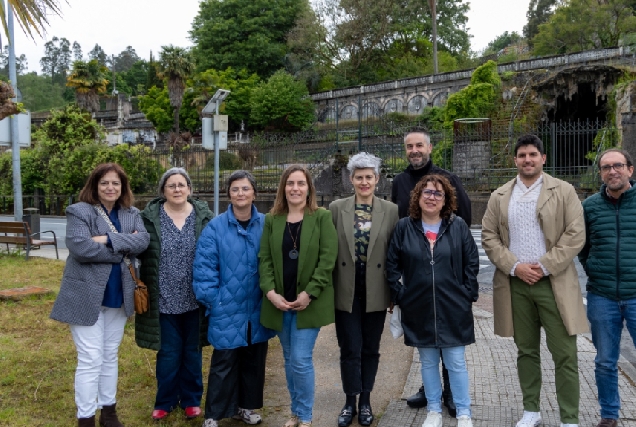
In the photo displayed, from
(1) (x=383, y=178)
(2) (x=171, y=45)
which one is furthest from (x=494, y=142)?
(2) (x=171, y=45)

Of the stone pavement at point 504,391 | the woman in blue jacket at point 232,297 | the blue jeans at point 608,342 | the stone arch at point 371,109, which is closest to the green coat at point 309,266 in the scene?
the woman in blue jacket at point 232,297

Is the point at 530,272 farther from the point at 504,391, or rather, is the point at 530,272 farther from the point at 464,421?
the point at 504,391

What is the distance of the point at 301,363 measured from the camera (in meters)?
4.10

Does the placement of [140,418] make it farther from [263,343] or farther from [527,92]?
[527,92]

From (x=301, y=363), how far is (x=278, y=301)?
468mm

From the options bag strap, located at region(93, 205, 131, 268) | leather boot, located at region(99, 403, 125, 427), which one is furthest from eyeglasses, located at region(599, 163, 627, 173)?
leather boot, located at region(99, 403, 125, 427)

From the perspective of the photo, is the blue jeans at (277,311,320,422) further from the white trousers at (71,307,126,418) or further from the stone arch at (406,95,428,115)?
the stone arch at (406,95,428,115)

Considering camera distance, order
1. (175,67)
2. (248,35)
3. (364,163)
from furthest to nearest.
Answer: (248,35) → (175,67) → (364,163)

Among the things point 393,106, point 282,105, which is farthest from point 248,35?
point 393,106

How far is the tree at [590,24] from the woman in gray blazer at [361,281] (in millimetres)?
38261

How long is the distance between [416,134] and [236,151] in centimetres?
2202

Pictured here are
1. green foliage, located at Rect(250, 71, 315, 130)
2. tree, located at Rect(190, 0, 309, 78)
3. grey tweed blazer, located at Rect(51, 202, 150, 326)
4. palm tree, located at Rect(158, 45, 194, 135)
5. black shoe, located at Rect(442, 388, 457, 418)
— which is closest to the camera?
grey tweed blazer, located at Rect(51, 202, 150, 326)

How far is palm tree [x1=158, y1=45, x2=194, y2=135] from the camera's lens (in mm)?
45469

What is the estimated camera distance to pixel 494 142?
22234 millimetres
